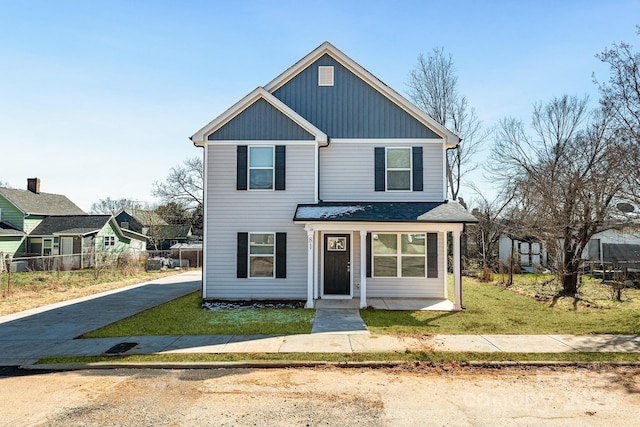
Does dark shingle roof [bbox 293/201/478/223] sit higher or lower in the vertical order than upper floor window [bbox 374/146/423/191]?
lower

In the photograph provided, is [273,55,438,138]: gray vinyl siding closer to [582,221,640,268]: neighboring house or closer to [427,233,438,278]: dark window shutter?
[427,233,438,278]: dark window shutter

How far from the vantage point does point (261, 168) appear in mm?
13328

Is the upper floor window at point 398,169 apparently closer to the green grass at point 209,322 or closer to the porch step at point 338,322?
the porch step at point 338,322

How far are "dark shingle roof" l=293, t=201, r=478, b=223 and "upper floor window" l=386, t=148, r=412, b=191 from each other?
2.28ft

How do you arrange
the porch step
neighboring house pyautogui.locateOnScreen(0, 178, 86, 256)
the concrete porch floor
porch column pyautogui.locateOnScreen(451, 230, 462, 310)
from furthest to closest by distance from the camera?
neighboring house pyautogui.locateOnScreen(0, 178, 86, 256) → the concrete porch floor → porch column pyautogui.locateOnScreen(451, 230, 462, 310) → the porch step

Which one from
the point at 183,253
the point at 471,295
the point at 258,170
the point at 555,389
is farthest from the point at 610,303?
the point at 183,253

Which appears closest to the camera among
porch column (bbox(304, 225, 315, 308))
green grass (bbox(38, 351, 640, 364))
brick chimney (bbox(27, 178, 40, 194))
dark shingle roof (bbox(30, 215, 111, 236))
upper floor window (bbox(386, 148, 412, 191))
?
green grass (bbox(38, 351, 640, 364))

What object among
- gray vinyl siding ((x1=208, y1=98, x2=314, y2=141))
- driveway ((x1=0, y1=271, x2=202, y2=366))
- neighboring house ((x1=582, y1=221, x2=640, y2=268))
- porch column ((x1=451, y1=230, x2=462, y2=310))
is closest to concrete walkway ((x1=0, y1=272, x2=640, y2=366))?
driveway ((x1=0, y1=271, x2=202, y2=366))

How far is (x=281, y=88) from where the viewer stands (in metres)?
14.5

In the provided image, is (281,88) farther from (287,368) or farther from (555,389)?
(555,389)

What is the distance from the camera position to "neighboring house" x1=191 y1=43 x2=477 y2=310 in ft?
42.9

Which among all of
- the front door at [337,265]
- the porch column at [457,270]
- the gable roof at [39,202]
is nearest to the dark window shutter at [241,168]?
the front door at [337,265]

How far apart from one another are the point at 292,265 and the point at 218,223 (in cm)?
289

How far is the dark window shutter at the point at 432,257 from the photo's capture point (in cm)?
→ 1355
